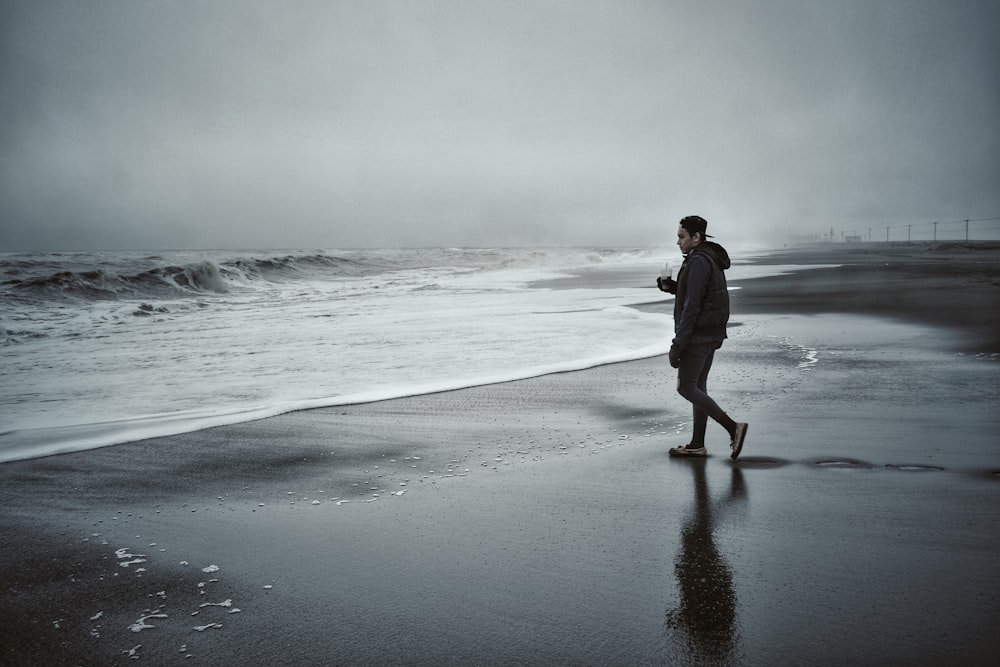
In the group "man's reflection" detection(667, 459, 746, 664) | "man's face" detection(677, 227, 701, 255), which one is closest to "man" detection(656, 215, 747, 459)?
"man's face" detection(677, 227, 701, 255)

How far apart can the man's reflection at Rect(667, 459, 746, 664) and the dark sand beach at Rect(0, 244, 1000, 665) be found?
1 cm

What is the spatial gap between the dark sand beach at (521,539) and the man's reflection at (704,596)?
0.05 ft

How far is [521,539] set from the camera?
427 cm

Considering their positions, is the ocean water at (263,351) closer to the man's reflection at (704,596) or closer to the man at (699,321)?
the man at (699,321)

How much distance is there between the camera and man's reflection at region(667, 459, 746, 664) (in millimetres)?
3074

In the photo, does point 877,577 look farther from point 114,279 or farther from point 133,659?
point 114,279

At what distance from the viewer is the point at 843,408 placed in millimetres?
7332

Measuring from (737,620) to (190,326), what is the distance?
16.8 meters

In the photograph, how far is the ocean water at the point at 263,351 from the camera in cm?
786

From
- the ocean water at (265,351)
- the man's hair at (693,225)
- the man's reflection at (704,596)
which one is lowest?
the man's reflection at (704,596)

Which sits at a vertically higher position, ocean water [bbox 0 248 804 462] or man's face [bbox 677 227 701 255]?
man's face [bbox 677 227 701 255]

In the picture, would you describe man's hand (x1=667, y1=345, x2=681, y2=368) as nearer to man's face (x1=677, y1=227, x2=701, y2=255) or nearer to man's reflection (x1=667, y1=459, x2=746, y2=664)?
man's face (x1=677, y1=227, x2=701, y2=255)

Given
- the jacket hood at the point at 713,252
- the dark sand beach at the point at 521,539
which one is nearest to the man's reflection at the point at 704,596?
the dark sand beach at the point at 521,539

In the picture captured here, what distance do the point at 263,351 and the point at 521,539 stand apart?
9065 millimetres
